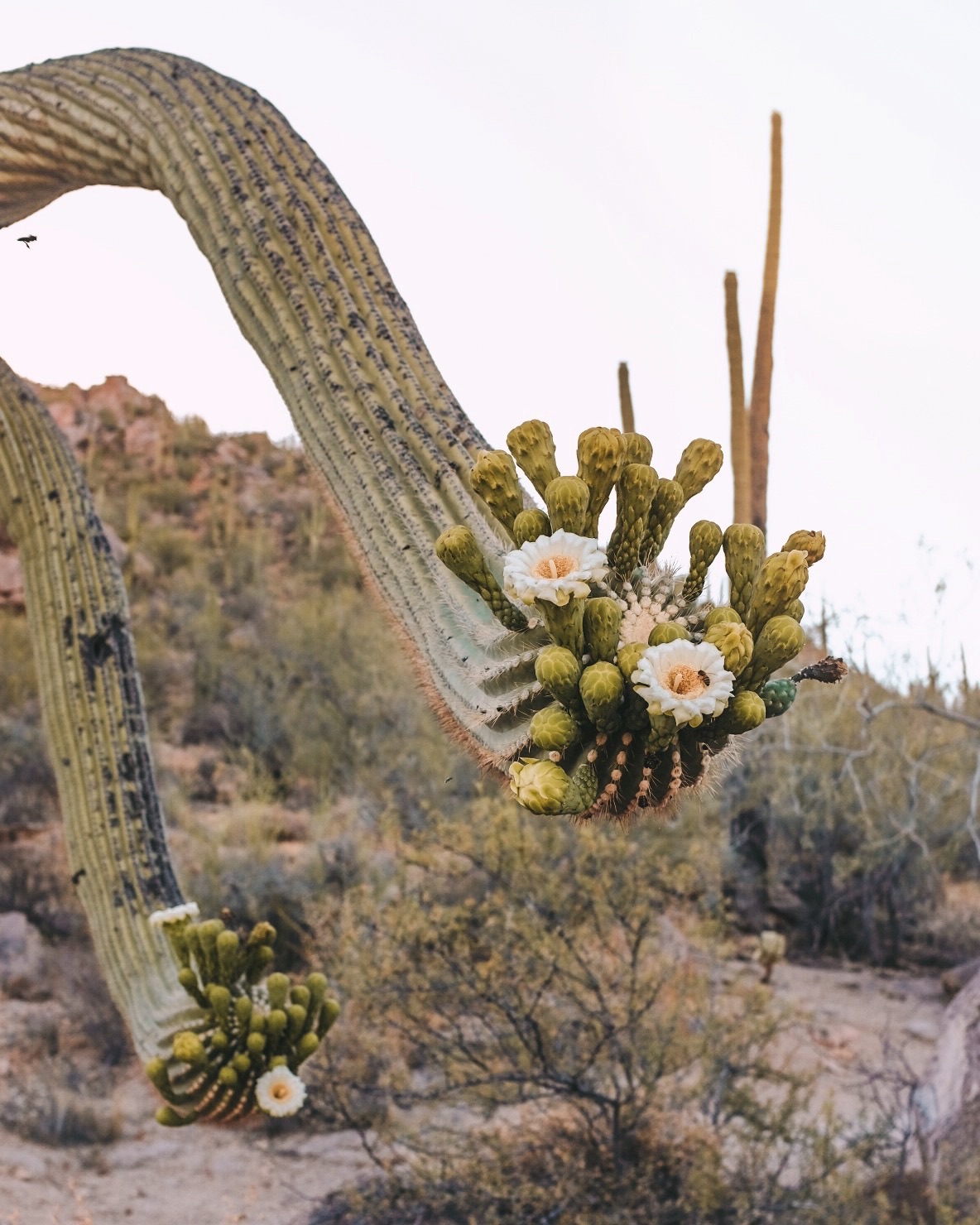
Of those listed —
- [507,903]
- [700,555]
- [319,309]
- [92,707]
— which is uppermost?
[319,309]

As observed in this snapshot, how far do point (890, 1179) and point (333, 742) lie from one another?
21.3 feet

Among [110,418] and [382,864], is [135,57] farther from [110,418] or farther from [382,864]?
[110,418]

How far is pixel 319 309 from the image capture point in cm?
228

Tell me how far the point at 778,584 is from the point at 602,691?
22cm

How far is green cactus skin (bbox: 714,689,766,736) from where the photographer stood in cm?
121

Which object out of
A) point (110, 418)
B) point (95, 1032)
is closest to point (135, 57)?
point (95, 1032)

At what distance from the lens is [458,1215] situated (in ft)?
15.1

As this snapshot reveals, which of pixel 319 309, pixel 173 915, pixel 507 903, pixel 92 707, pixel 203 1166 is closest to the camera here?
pixel 319 309

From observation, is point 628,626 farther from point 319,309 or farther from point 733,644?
point 319,309

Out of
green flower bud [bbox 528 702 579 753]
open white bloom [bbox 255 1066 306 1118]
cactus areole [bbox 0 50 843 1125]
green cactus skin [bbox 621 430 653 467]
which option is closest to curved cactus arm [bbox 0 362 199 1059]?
cactus areole [bbox 0 50 843 1125]

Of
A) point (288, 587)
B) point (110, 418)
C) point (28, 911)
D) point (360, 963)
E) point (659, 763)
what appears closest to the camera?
point (659, 763)

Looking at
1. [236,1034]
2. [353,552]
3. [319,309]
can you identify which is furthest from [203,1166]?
[319,309]

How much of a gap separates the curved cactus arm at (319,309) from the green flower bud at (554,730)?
0.15 metres

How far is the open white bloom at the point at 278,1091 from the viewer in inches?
104
